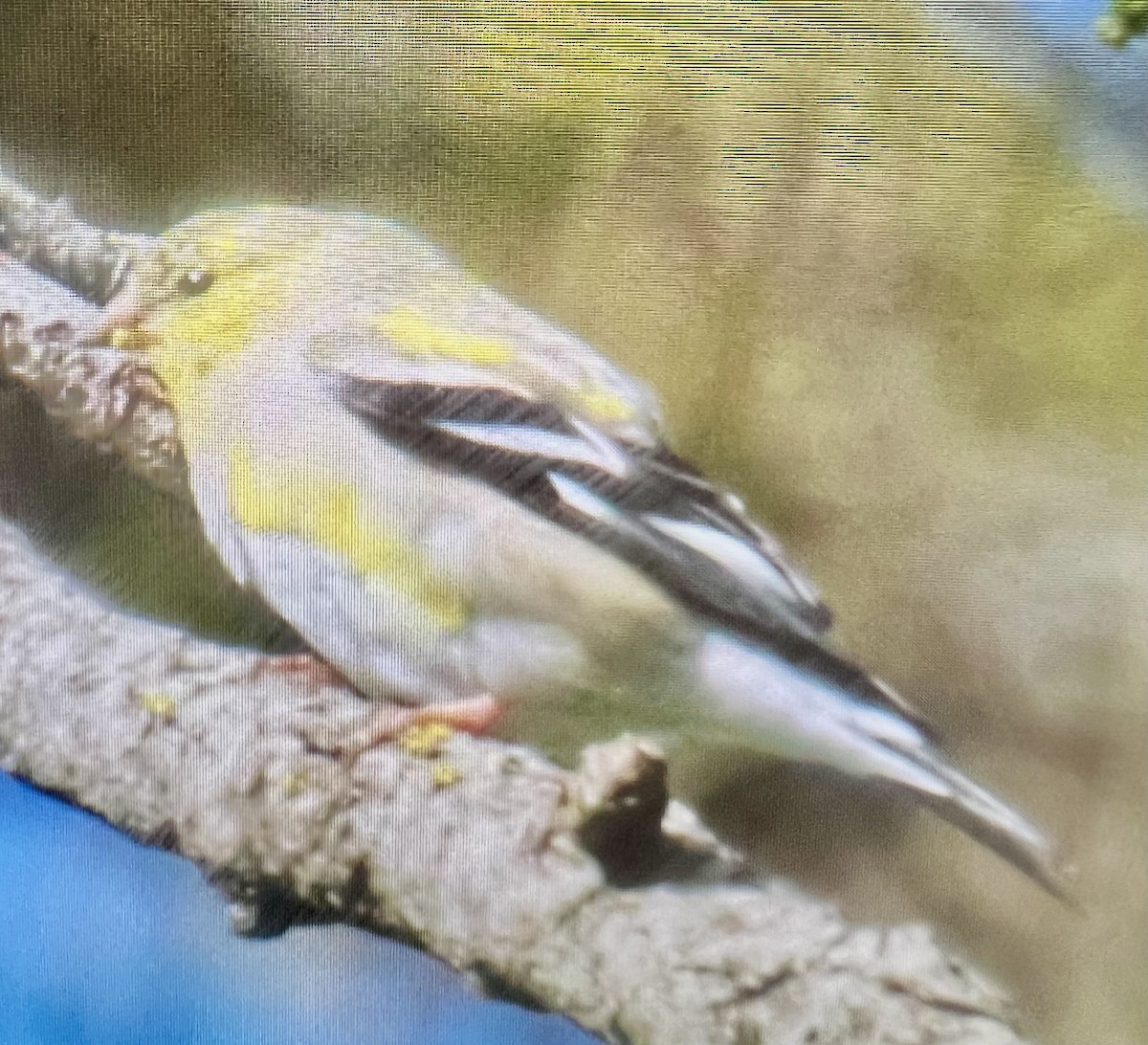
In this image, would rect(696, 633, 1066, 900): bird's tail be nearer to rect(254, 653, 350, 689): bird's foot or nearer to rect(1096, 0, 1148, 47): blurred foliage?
rect(254, 653, 350, 689): bird's foot

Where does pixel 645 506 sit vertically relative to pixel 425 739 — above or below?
above

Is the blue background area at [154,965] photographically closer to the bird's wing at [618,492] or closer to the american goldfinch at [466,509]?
the american goldfinch at [466,509]

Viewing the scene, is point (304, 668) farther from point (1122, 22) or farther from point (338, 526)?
point (1122, 22)

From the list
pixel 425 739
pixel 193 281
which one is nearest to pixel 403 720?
pixel 425 739

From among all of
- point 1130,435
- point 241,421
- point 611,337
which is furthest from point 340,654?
point 1130,435

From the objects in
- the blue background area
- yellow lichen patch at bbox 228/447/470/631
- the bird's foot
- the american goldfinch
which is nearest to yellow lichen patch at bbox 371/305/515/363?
the american goldfinch

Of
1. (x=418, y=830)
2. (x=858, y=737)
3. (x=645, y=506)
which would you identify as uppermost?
(x=645, y=506)

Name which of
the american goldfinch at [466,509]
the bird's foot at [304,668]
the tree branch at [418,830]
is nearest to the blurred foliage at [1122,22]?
the american goldfinch at [466,509]
